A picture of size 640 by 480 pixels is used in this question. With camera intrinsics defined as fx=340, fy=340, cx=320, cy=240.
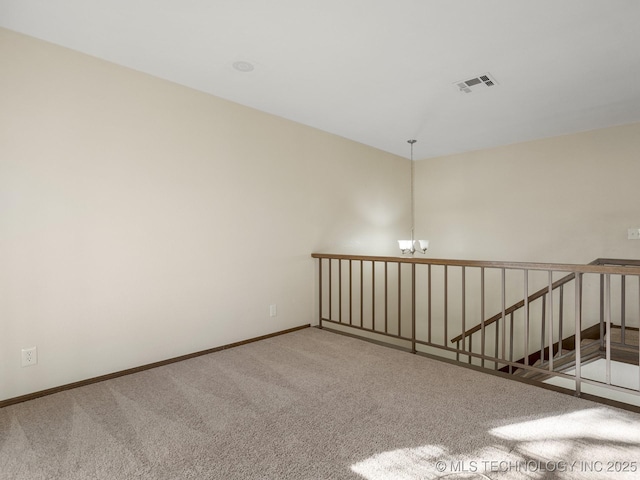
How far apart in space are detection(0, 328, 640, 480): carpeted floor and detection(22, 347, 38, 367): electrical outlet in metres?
0.25

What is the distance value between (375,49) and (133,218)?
7.29 ft

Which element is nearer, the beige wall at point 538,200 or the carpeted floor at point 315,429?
the carpeted floor at point 315,429

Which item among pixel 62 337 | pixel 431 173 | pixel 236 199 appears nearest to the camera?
pixel 62 337

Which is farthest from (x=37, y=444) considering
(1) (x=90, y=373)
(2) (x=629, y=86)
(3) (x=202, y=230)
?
(2) (x=629, y=86)

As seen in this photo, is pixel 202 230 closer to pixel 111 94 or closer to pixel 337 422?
pixel 111 94

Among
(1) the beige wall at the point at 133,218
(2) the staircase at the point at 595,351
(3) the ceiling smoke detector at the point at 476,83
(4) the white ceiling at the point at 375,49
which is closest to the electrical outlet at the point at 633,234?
(2) the staircase at the point at 595,351

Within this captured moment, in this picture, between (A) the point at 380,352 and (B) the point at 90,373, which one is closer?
(B) the point at 90,373

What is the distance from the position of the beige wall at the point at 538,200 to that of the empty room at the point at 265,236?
35 millimetres

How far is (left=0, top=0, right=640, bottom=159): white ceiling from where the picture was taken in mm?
2006

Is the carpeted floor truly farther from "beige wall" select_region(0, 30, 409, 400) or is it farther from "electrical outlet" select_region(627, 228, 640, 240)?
"electrical outlet" select_region(627, 228, 640, 240)

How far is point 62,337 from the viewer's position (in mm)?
2348

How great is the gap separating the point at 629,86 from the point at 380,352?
319 centimetres

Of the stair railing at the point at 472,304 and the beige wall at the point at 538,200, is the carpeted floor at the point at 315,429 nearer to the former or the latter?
the stair railing at the point at 472,304

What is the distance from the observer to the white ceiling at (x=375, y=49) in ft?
6.58
